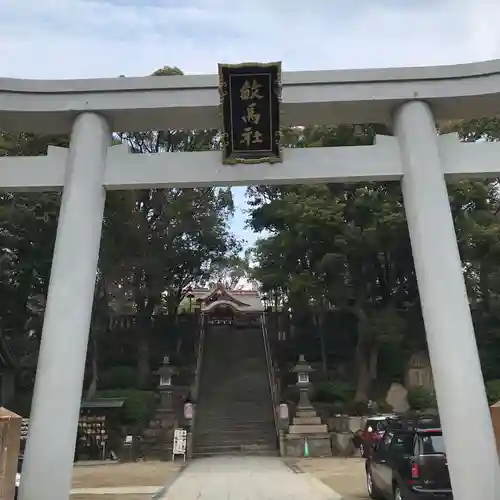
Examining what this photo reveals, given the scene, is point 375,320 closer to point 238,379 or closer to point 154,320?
point 238,379

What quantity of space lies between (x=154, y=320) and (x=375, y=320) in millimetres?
10421

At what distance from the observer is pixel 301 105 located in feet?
23.2

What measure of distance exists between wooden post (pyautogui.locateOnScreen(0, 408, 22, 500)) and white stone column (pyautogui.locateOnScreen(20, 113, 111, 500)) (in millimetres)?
143

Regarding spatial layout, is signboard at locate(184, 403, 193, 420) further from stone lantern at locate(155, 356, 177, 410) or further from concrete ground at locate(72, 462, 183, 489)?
concrete ground at locate(72, 462, 183, 489)

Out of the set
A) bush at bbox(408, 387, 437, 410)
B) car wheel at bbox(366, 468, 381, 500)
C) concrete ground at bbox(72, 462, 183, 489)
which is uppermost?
bush at bbox(408, 387, 437, 410)

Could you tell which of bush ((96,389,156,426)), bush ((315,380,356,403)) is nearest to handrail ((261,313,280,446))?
bush ((315,380,356,403))

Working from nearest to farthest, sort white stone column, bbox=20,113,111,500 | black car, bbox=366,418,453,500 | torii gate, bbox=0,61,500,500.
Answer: white stone column, bbox=20,113,111,500
torii gate, bbox=0,61,500,500
black car, bbox=366,418,453,500

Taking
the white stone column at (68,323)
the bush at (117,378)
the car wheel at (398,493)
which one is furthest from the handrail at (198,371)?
the white stone column at (68,323)

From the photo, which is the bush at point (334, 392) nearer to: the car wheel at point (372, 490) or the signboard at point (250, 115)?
the car wheel at point (372, 490)

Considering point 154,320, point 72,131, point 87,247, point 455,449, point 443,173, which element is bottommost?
point 455,449

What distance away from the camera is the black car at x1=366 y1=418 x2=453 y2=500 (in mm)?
6691

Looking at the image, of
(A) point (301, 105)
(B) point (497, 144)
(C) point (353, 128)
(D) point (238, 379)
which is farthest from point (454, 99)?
(D) point (238, 379)

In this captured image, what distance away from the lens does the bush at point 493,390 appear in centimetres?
2065

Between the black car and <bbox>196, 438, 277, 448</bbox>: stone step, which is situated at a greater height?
<bbox>196, 438, 277, 448</bbox>: stone step
